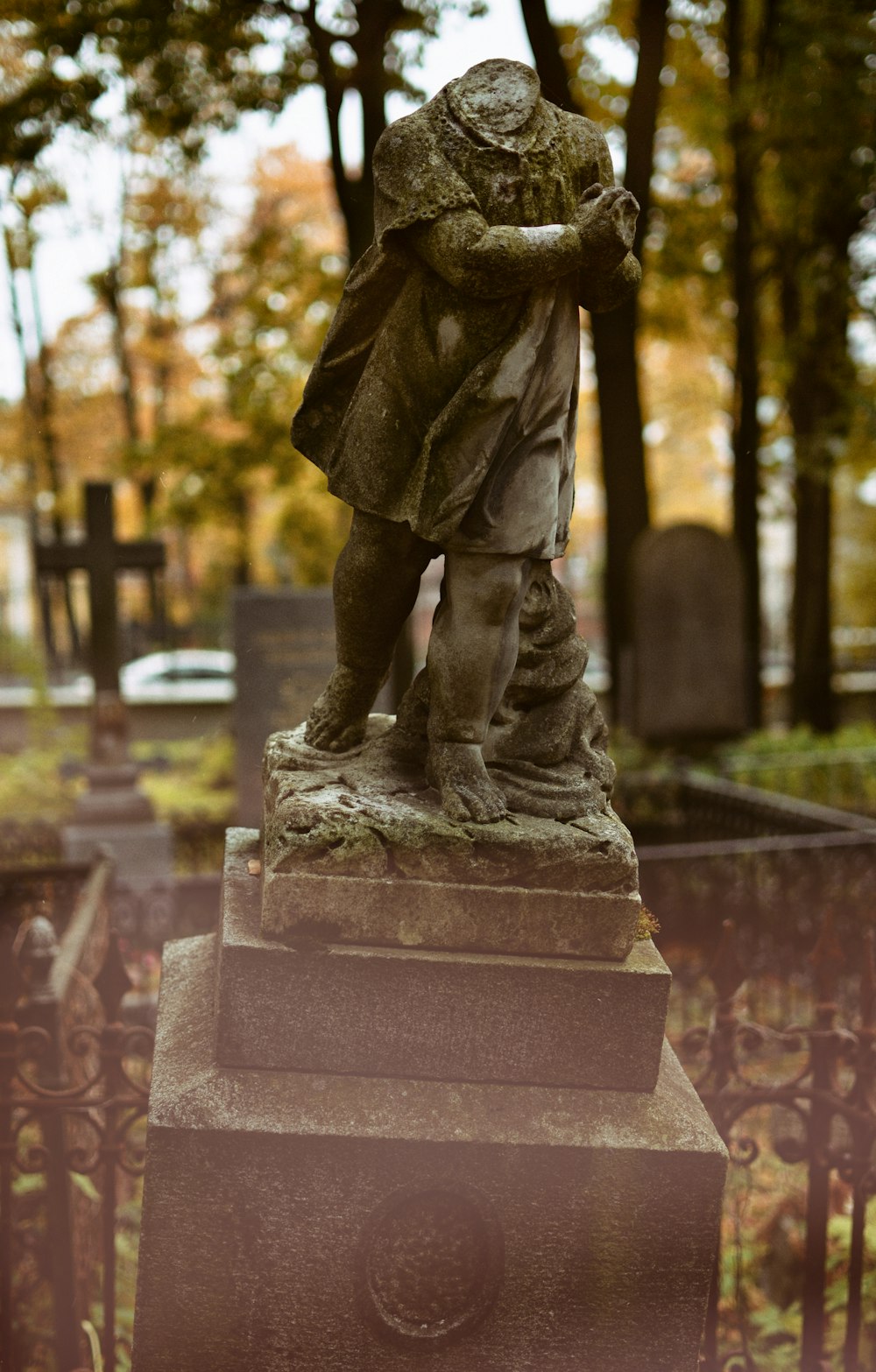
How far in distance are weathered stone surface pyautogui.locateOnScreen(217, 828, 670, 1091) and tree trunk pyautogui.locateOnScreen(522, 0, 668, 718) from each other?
29.6ft

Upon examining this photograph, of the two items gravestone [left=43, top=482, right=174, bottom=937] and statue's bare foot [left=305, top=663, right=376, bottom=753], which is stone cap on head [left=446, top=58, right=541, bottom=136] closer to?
statue's bare foot [left=305, top=663, right=376, bottom=753]

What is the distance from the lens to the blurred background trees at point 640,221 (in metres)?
10.0

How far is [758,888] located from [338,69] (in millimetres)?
7633

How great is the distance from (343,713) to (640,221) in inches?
345

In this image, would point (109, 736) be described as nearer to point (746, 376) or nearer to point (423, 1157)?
point (423, 1157)

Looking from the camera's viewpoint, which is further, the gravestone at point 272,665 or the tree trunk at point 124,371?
the tree trunk at point 124,371

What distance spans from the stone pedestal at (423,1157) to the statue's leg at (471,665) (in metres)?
0.16

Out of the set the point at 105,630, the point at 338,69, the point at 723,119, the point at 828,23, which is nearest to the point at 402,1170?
the point at 105,630

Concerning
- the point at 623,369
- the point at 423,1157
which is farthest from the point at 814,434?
the point at 423,1157

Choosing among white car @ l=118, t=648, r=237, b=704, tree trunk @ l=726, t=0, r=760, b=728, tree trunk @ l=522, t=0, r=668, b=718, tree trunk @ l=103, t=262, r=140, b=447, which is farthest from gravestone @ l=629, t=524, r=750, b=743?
tree trunk @ l=103, t=262, r=140, b=447

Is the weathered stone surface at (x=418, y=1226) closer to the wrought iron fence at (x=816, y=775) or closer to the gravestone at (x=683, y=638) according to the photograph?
the wrought iron fence at (x=816, y=775)

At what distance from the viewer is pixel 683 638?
458 inches

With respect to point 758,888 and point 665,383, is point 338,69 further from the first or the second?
point 665,383

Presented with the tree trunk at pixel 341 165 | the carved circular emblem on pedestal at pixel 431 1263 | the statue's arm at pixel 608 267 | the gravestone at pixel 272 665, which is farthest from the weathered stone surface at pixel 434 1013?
the tree trunk at pixel 341 165
